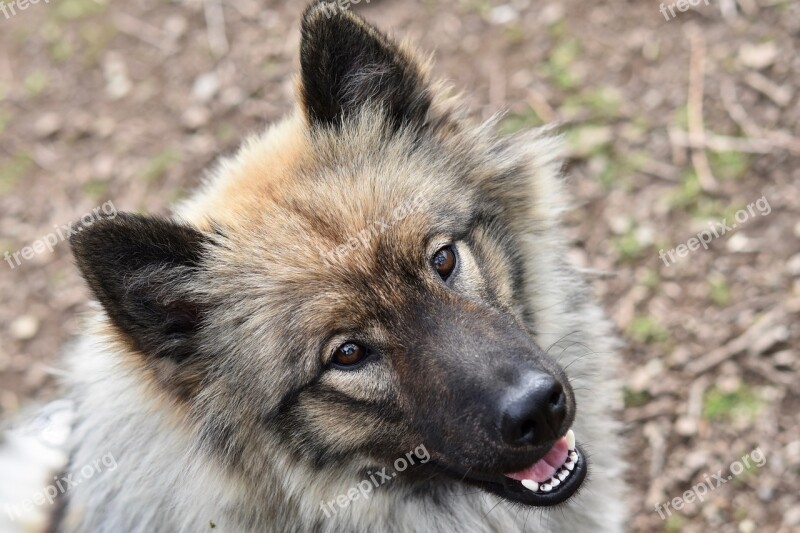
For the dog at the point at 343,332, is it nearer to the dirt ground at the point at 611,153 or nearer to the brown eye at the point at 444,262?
the brown eye at the point at 444,262

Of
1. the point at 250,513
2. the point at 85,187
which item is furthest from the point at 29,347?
the point at 250,513

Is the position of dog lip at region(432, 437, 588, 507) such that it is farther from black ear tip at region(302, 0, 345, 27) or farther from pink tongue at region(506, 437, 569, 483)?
black ear tip at region(302, 0, 345, 27)

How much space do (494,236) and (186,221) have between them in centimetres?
125

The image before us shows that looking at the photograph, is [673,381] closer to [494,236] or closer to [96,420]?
[494,236]

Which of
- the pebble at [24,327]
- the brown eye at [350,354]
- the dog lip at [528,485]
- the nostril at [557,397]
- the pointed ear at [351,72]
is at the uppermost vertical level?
the pointed ear at [351,72]

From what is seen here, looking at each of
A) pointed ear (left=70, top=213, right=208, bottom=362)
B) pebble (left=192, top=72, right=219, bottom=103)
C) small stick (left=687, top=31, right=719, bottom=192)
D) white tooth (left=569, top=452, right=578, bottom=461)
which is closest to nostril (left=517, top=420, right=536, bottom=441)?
white tooth (left=569, top=452, right=578, bottom=461)

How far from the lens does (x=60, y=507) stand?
3.66 metres

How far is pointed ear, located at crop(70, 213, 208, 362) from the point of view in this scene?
8.70ft

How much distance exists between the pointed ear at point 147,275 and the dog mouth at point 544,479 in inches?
48.3

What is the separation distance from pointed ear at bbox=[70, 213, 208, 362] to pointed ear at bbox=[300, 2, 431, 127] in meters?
0.77

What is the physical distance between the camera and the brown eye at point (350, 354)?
2.91 metres

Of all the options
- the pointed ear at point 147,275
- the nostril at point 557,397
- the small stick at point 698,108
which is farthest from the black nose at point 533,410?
the small stick at point 698,108

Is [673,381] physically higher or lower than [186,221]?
lower

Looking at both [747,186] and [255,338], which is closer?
[255,338]
